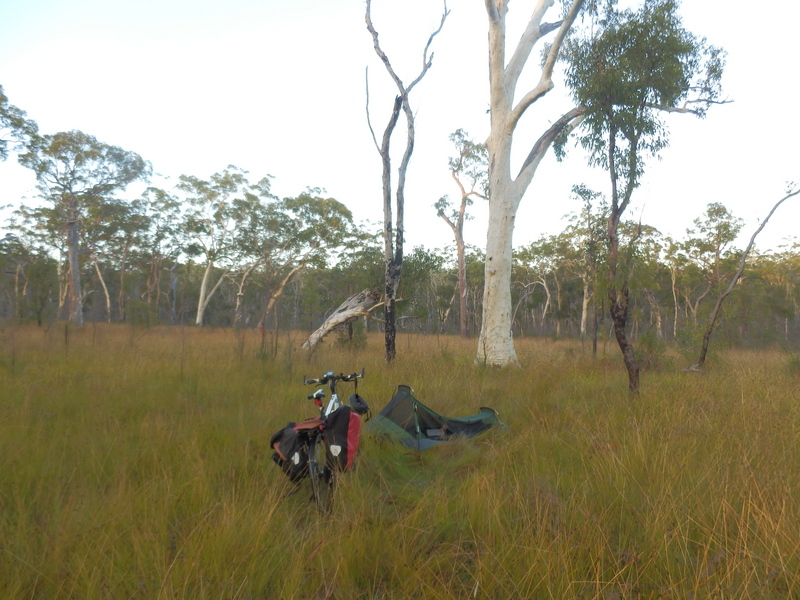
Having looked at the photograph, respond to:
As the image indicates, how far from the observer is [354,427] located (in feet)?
8.63

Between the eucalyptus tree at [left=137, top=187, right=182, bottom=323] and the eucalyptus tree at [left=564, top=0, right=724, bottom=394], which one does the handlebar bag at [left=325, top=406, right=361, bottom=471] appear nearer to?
the eucalyptus tree at [left=564, top=0, right=724, bottom=394]

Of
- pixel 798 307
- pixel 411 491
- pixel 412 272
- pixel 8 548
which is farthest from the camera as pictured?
pixel 798 307

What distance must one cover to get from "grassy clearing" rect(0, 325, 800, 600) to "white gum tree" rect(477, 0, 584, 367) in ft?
13.8

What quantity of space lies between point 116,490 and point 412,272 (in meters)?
12.2

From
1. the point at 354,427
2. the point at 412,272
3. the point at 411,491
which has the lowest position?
the point at 411,491

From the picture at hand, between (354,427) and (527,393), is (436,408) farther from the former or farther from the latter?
(354,427)

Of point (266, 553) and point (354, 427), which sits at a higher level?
point (354, 427)

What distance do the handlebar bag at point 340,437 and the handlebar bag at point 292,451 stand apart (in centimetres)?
14

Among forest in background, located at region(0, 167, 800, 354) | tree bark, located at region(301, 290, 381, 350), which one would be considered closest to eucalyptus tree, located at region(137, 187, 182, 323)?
A: forest in background, located at region(0, 167, 800, 354)

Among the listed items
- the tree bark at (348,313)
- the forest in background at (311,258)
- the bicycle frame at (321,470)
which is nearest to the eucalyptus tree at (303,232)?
the forest in background at (311,258)

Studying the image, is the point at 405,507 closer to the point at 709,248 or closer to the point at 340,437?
the point at 340,437

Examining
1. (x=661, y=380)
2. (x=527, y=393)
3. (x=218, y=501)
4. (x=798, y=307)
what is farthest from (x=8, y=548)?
(x=798, y=307)

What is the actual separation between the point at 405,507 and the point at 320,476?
54 centimetres

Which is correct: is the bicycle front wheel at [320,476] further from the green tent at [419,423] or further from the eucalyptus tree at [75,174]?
the eucalyptus tree at [75,174]
